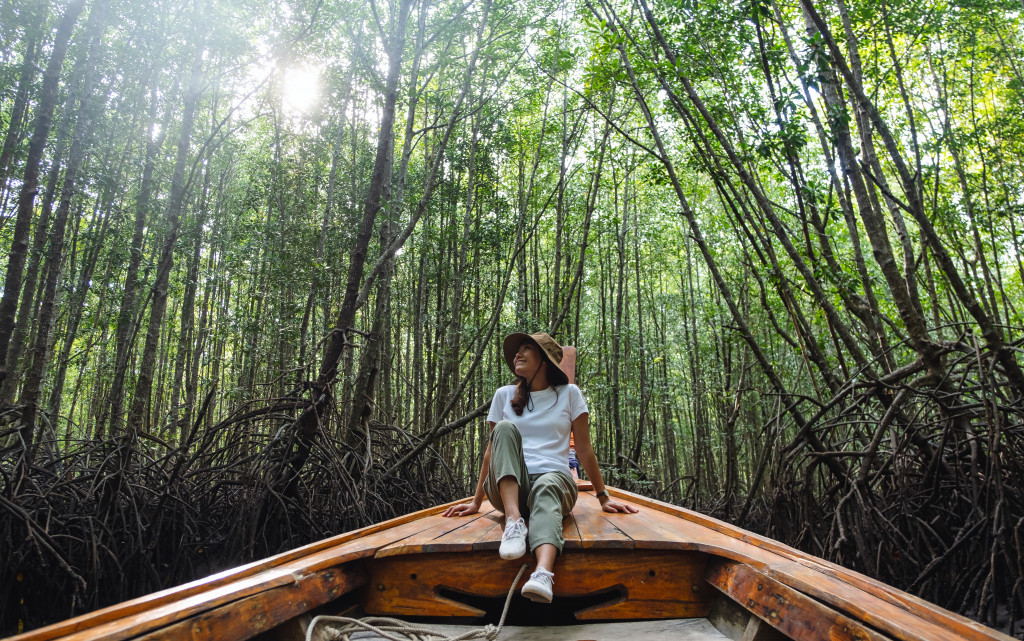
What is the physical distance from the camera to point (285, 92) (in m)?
8.38

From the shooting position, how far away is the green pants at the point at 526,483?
1.75m

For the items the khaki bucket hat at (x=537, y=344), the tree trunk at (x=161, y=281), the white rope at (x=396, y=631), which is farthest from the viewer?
the tree trunk at (x=161, y=281)

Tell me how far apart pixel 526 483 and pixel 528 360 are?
51 centimetres

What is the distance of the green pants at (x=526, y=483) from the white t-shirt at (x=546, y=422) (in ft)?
0.28

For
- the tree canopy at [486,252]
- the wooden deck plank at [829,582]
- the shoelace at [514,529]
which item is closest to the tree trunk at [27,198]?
the tree canopy at [486,252]

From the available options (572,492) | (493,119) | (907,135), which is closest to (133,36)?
(493,119)

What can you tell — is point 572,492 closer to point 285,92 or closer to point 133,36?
point 133,36

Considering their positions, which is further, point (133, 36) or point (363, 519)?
point (133, 36)

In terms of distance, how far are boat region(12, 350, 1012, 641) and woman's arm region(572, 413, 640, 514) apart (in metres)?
0.25

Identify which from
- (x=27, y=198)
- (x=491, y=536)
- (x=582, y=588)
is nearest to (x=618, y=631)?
(x=582, y=588)

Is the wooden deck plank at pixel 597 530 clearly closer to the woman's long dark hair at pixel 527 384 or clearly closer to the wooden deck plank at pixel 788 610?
the wooden deck plank at pixel 788 610

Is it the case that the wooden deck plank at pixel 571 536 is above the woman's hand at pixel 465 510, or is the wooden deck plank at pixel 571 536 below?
above

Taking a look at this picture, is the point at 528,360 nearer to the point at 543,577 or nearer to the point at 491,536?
the point at 491,536

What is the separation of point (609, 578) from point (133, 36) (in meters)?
7.30
